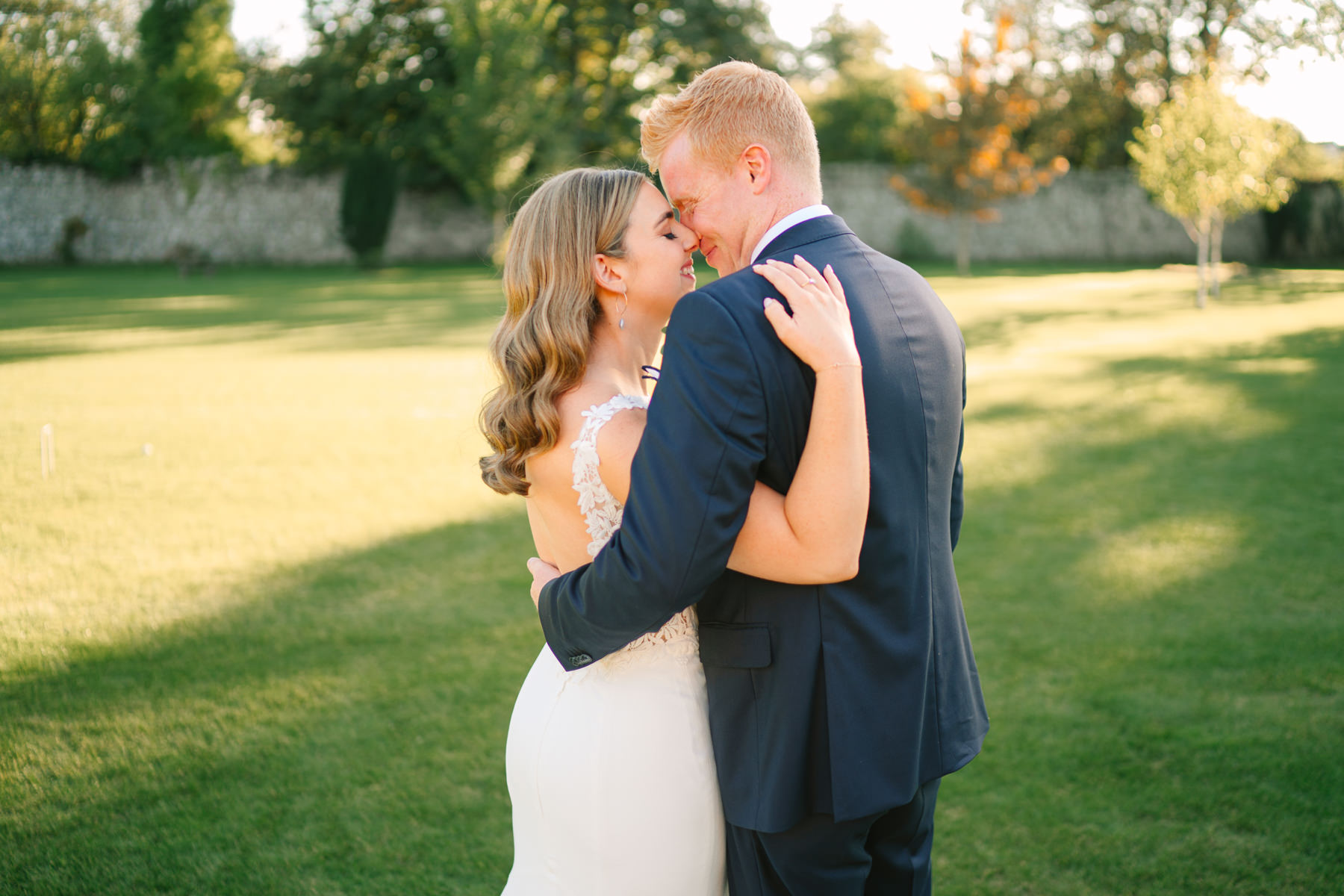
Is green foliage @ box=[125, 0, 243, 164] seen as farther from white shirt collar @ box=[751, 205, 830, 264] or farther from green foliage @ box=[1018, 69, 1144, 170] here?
white shirt collar @ box=[751, 205, 830, 264]

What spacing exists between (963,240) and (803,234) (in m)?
38.0

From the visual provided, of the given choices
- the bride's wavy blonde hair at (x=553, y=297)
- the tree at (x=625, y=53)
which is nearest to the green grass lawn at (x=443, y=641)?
the bride's wavy blonde hair at (x=553, y=297)

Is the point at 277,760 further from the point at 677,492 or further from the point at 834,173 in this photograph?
the point at 834,173

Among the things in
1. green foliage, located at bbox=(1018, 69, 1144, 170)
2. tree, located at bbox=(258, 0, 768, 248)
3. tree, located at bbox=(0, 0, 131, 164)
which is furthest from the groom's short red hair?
tree, located at bbox=(0, 0, 131, 164)

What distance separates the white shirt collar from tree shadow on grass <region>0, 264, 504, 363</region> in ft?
46.3

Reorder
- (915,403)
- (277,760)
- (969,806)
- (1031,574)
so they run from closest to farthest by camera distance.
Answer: (915,403)
(969,806)
(277,760)
(1031,574)

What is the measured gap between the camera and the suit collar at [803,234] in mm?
1945

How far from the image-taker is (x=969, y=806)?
3.77 metres

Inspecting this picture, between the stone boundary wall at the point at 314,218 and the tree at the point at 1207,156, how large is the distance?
45.8ft

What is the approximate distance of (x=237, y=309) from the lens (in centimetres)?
2095

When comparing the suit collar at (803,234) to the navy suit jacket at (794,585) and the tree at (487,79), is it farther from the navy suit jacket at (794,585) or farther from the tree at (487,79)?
the tree at (487,79)

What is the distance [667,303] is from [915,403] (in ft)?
2.02

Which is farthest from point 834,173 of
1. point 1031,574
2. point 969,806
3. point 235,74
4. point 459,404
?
point 969,806

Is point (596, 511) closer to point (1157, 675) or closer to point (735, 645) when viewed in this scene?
point (735, 645)
